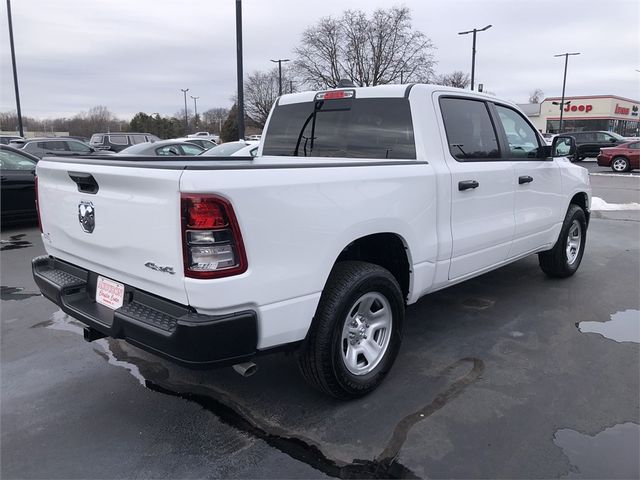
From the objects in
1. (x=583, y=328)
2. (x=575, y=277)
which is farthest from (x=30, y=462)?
(x=575, y=277)

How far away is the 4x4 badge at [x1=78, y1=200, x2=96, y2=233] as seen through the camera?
2.80 m

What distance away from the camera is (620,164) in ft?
71.7

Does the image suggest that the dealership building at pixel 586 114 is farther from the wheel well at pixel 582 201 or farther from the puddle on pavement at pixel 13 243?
the puddle on pavement at pixel 13 243

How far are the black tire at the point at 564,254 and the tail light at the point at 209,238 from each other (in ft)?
14.0

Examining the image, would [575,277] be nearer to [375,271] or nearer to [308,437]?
[375,271]

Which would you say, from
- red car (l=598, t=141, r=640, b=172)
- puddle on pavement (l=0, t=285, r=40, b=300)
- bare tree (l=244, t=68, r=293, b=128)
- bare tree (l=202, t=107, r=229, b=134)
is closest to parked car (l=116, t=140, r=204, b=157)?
puddle on pavement (l=0, t=285, r=40, b=300)

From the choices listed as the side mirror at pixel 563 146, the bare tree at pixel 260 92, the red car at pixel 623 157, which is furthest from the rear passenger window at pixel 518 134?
the bare tree at pixel 260 92

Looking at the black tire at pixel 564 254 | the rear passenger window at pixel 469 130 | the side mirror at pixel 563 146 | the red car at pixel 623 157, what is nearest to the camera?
the rear passenger window at pixel 469 130

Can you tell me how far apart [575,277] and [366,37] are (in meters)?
39.4

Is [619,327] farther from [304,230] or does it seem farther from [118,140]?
[118,140]

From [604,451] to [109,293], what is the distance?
2.80 meters

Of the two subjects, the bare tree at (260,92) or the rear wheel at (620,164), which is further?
the bare tree at (260,92)

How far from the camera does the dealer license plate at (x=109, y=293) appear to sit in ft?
9.02

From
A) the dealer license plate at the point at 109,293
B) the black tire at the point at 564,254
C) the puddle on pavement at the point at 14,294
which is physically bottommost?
the puddle on pavement at the point at 14,294
